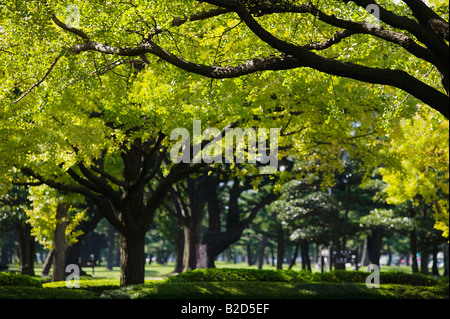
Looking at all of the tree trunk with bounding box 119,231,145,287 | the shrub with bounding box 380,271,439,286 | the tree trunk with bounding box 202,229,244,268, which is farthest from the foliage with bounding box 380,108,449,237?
the tree trunk with bounding box 202,229,244,268

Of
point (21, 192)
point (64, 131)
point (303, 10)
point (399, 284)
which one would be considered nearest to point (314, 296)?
point (399, 284)

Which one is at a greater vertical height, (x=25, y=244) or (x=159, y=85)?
(x=159, y=85)

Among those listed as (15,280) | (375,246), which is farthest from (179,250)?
(15,280)

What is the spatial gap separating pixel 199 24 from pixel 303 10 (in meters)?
2.62

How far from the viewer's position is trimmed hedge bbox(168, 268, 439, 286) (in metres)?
17.5

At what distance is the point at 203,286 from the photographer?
14734mm

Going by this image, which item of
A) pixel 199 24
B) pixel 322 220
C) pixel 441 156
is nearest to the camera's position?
pixel 199 24

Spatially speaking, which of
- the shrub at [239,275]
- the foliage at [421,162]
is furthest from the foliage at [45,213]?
the foliage at [421,162]

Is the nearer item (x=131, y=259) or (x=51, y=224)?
(x=131, y=259)

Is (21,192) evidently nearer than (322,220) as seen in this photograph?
Yes

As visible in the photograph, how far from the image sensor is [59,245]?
68.4ft

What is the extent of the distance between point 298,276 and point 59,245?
960cm

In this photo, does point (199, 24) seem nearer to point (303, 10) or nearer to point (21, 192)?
point (303, 10)

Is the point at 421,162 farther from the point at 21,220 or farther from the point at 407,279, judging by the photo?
the point at 21,220
